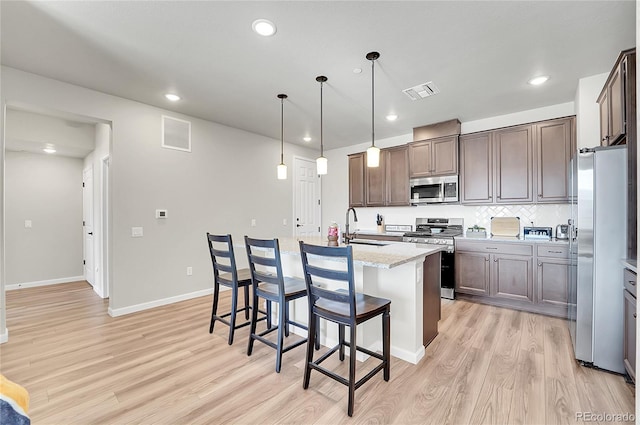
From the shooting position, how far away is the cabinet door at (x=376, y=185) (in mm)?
5176

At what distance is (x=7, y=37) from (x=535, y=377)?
4.89 meters

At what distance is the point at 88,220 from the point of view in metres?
5.00

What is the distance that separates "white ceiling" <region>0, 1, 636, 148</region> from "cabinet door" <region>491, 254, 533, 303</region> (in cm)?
203

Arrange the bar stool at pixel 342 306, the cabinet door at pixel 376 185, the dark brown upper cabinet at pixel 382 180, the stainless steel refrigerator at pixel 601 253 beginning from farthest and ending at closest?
the cabinet door at pixel 376 185
the dark brown upper cabinet at pixel 382 180
the stainless steel refrigerator at pixel 601 253
the bar stool at pixel 342 306

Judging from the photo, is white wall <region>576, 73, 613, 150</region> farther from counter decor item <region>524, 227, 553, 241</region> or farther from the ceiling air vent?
the ceiling air vent

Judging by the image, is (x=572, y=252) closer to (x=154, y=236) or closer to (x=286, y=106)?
(x=286, y=106)

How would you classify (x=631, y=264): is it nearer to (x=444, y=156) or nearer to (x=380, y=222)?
(x=444, y=156)

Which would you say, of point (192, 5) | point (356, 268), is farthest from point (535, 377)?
point (192, 5)

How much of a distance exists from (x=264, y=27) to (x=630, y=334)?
3.40m

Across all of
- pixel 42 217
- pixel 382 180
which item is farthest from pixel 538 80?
pixel 42 217

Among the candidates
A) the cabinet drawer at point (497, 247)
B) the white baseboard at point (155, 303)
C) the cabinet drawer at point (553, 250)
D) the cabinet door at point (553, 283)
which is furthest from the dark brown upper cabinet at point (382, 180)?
the white baseboard at point (155, 303)

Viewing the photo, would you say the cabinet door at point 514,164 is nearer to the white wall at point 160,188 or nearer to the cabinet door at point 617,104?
the cabinet door at point 617,104

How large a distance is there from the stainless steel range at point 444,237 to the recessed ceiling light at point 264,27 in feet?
10.9

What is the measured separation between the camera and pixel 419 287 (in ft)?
7.63
